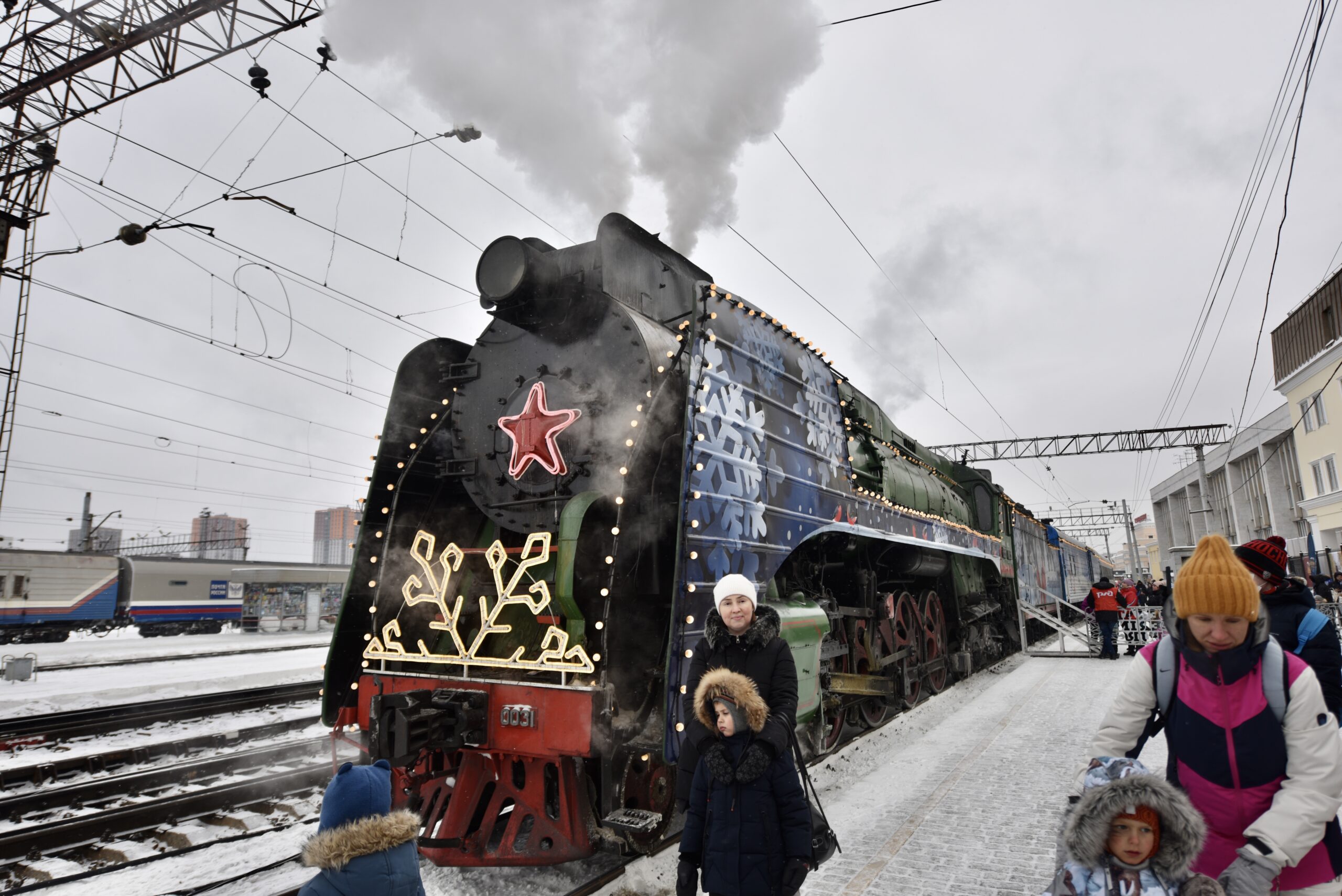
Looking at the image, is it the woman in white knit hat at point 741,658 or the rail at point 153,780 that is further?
the rail at point 153,780

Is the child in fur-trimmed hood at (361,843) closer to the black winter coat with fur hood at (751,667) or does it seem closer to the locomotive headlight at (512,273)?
the black winter coat with fur hood at (751,667)

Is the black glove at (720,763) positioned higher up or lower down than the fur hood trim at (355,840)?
higher up

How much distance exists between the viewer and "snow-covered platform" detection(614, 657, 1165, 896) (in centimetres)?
347

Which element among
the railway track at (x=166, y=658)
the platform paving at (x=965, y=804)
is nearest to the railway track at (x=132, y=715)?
the railway track at (x=166, y=658)

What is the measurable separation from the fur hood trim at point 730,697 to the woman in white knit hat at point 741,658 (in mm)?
52

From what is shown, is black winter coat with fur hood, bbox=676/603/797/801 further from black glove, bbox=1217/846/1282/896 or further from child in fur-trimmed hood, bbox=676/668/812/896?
black glove, bbox=1217/846/1282/896

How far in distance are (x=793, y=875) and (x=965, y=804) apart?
8.43 feet

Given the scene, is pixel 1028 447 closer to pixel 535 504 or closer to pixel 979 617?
pixel 979 617

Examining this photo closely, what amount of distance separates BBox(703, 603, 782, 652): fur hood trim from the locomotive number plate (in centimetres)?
120

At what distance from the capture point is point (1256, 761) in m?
1.96

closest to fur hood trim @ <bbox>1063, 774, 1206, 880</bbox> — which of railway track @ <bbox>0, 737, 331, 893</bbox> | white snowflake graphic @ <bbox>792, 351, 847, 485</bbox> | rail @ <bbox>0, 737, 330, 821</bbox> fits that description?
white snowflake graphic @ <bbox>792, 351, 847, 485</bbox>

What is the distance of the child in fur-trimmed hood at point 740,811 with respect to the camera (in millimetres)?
2385

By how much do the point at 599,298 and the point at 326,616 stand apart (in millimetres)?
28880

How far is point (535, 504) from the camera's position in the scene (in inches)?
176
